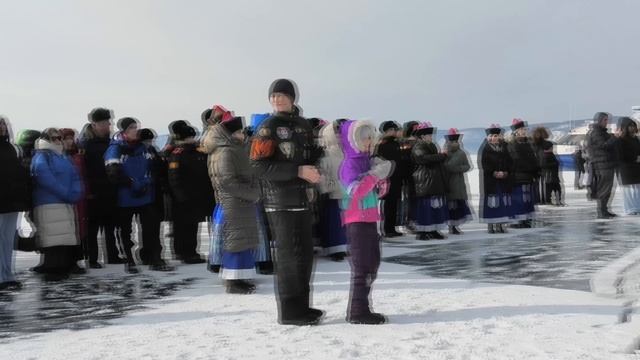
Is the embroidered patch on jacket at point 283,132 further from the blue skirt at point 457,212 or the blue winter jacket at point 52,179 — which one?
the blue skirt at point 457,212

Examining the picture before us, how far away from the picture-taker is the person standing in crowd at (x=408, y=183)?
40.2 feet

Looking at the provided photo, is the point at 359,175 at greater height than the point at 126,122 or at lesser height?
lesser

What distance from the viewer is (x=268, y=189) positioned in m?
5.47

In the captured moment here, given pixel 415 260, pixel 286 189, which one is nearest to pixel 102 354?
pixel 286 189

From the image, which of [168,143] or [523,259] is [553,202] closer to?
[523,259]

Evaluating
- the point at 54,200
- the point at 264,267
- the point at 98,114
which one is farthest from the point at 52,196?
the point at 264,267

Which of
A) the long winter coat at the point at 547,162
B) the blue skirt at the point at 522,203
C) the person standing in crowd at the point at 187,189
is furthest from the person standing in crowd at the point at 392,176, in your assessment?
the long winter coat at the point at 547,162

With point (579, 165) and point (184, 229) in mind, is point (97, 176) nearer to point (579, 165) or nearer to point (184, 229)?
point (184, 229)

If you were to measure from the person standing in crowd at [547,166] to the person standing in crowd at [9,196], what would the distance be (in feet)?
45.4

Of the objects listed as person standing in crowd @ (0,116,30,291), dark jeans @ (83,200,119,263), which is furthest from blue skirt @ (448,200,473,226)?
person standing in crowd @ (0,116,30,291)

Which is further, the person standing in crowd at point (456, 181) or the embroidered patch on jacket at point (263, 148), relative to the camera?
the person standing in crowd at point (456, 181)

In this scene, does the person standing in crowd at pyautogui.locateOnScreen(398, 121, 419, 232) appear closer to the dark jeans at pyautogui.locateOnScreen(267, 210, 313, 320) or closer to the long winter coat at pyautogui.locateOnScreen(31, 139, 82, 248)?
the long winter coat at pyautogui.locateOnScreen(31, 139, 82, 248)

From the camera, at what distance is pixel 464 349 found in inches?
179

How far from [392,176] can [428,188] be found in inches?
29.4
